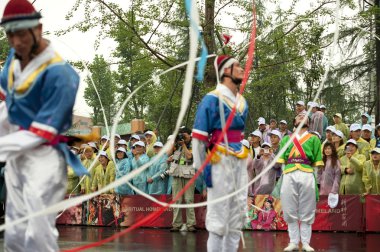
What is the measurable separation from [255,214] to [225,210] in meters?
7.98

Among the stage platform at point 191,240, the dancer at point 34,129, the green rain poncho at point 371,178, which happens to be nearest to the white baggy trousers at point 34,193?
the dancer at point 34,129

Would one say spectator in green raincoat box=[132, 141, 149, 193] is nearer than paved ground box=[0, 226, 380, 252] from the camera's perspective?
No

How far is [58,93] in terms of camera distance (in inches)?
235

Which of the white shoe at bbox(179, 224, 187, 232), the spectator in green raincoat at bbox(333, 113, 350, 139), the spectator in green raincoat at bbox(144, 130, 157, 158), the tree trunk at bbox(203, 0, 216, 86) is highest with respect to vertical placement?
the tree trunk at bbox(203, 0, 216, 86)

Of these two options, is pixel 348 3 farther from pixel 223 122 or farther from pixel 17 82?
pixel 17 82

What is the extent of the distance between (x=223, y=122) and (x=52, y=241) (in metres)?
2.76

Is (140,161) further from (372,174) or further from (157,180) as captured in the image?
(372,174)

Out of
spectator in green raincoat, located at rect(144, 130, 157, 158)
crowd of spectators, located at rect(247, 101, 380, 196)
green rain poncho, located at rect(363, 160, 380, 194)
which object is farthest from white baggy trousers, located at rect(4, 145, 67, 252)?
spectator in green raincoat, located at rect(144, 130, 157, 158)

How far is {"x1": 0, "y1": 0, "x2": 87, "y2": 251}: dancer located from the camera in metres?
5.91

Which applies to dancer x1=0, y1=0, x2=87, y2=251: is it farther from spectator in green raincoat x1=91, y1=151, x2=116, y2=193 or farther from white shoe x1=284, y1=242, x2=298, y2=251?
spectator in green raincoat x1=91, y1=151, x2=116, y2=193

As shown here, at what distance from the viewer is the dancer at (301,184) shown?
12.3 metres

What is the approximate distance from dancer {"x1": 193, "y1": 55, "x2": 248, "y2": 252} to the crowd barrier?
21.9 ft

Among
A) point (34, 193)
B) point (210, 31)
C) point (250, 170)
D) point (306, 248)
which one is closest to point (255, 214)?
point (250, 170)

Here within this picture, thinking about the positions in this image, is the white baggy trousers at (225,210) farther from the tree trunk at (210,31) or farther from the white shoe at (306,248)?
the tree trunk at (210,31)
